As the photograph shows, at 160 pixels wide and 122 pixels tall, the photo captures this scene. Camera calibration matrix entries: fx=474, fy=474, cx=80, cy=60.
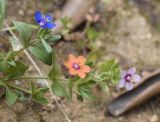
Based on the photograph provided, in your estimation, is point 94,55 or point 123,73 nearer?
point 123,73

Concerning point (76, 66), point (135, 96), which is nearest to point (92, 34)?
point (135, 96)

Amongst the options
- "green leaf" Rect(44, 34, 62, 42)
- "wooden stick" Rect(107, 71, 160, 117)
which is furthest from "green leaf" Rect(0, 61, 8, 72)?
"wooden stick" Rect(107, 71, 160, 117)

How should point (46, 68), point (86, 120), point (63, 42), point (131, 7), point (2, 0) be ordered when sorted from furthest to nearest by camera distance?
point (131, 7) < point (63, 42) < point (46, 68) < point (86, 120) < point (2, 0)

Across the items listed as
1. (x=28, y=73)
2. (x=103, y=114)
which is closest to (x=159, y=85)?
(x=103, y=114)

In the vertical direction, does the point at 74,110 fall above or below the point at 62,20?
below

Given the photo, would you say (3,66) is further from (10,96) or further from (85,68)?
(85,68)

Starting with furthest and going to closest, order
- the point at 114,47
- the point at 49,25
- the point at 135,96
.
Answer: the point at 114,47, the point at 135,96, the point at 49,25

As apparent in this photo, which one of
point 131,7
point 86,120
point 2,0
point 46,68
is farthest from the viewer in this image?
point 131,7

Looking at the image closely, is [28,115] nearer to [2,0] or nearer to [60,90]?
[60,90]

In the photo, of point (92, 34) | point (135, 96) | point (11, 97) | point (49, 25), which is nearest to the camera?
point (49, 25)
